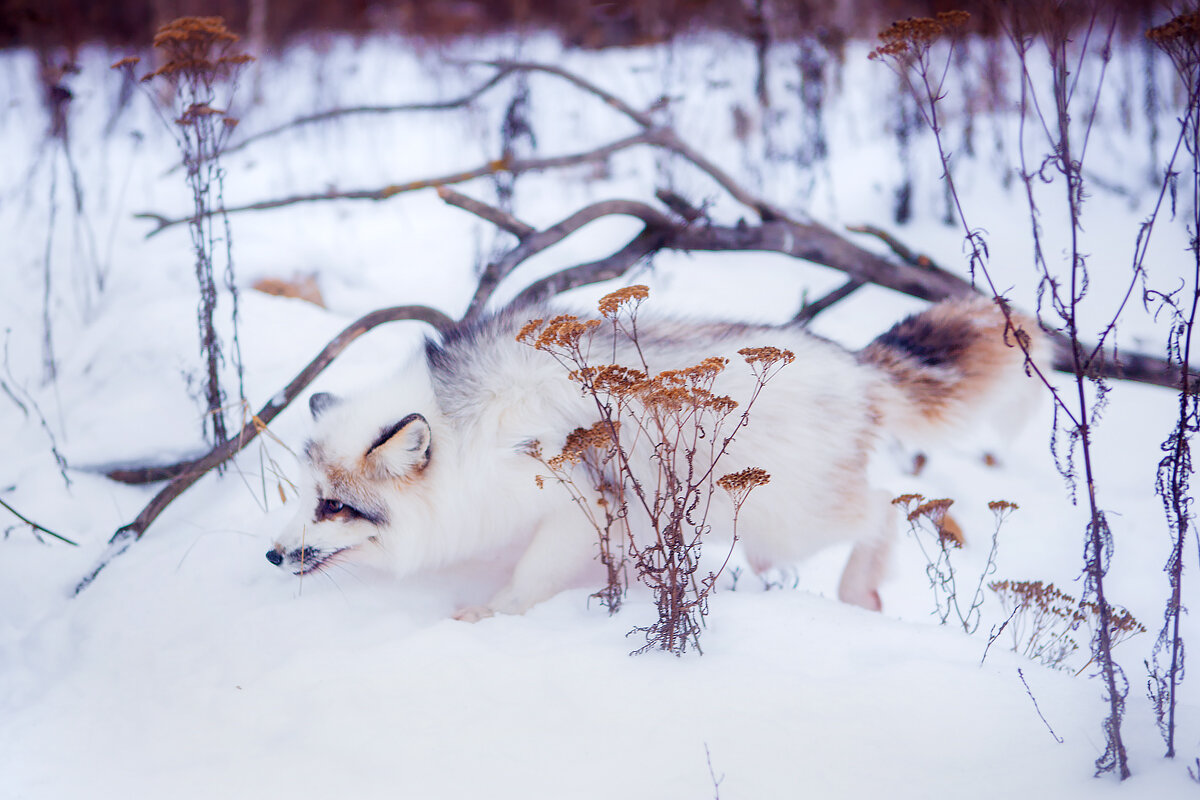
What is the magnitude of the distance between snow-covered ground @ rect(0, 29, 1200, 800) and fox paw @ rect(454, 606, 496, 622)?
119 mm

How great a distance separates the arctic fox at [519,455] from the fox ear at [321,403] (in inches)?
2.0

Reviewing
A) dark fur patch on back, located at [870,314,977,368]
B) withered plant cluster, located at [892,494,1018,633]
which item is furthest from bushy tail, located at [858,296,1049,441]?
withered plant cluster, located at [892,494,1018,633]

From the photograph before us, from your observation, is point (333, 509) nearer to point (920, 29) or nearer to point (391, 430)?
point (391, 430)

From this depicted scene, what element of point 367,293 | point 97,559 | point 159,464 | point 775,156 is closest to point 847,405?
point 97,559

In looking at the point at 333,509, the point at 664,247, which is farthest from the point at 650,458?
the point at 664,247

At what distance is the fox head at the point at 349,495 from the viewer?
278 centimetres

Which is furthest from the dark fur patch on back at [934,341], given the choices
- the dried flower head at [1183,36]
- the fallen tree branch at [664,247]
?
the dried flower head at [1183,36]

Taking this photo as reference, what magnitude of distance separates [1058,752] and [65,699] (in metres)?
2.65

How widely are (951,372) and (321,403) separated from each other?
2.51m

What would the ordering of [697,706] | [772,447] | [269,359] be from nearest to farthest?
[697,706] → [772,447] → [269,359]

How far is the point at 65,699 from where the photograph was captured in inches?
92.2

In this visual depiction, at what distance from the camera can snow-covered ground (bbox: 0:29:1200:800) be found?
1926 mm

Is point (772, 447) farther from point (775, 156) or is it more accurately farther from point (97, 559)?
point (775, 156)

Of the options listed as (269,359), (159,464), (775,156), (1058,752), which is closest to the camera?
(1058,752)
